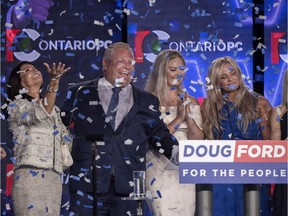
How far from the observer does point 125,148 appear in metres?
6.57

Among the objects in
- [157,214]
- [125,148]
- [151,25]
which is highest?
[151,25]

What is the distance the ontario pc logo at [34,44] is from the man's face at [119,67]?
0.42 metres

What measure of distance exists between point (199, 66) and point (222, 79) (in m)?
0.29

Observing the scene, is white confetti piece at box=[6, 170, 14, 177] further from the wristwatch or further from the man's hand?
the man's hand

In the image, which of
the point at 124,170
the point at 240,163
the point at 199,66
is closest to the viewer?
the point at 240,163

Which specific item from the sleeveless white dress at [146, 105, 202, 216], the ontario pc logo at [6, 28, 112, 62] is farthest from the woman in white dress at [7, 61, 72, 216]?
the sleeveless white dress at [146, 105, 202, 216]

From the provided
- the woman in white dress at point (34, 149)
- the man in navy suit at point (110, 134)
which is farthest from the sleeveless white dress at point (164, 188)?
the woman in white dress at point (34, 149)

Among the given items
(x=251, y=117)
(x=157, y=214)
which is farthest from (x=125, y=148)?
(x=251, y=117)

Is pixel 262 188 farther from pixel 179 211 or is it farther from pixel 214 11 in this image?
pixel 214 11

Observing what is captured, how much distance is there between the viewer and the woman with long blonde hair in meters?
6.75

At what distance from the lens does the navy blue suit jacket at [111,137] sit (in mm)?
6523

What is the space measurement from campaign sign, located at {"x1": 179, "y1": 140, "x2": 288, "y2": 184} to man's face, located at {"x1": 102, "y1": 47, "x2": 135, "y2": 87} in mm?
1252

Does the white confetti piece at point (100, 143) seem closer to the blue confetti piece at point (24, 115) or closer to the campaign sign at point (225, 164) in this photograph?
the blue confetti piece at point (24, 115)

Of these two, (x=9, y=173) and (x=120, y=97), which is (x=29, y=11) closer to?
(x=120, y=97)
